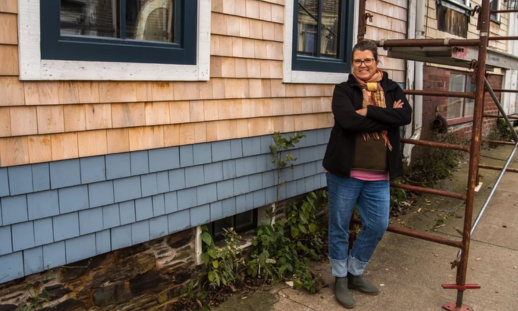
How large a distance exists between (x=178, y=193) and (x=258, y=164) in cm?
89

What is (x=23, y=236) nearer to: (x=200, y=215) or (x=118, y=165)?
(x=118, y=165)

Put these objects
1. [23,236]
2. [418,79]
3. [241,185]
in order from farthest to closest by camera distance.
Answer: [418,79]
[241,185]
[23,236]

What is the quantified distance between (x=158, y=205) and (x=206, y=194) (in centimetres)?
45

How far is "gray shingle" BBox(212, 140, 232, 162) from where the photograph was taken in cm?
378

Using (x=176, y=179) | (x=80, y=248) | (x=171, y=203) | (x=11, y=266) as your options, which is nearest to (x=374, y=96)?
(x=176, y=179)

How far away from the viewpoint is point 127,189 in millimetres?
3215

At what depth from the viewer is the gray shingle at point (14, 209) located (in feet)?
8.71

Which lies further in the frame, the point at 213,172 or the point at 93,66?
the point at 213,172

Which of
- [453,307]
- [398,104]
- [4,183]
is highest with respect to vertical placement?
[398,104]

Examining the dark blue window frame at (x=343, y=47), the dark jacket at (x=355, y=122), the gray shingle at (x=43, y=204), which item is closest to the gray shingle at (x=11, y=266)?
the gray shingle at (x=43, y=204)

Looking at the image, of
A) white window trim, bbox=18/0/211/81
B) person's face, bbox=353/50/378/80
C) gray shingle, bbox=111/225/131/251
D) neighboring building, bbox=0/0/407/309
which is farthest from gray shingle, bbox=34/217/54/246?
person's face, bbox=353/50/378/80

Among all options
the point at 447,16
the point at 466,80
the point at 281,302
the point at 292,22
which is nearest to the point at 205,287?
the point at 281,302

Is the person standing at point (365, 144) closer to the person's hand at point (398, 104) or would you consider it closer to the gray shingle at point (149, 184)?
the person's hand at point (398, 104)

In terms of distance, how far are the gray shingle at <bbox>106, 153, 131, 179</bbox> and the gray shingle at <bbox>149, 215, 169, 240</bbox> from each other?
0.41m
